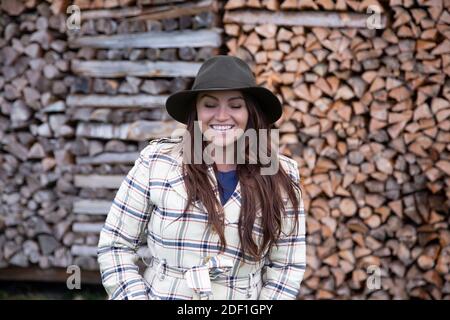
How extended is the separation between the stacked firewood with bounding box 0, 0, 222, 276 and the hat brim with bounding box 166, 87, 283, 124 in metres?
1.72

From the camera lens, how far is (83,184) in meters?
4.11

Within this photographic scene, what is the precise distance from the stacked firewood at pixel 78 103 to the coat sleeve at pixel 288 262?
1998mm

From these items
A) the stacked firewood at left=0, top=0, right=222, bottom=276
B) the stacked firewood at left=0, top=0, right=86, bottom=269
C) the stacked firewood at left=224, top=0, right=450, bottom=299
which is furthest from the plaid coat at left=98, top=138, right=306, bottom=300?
the stacked firewood at left=0, top=0, right=86, bottom=269

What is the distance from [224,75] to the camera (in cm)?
192

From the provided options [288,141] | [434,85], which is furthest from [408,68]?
[288,141]

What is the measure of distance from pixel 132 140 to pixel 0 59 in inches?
45.9

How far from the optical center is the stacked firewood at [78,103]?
12.7 feet

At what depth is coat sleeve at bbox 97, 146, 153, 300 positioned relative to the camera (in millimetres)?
1969

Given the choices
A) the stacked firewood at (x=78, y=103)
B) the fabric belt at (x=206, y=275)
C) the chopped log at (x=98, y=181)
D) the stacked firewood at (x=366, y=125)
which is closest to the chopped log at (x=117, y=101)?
the stacked firewood at (x=78, y=103)

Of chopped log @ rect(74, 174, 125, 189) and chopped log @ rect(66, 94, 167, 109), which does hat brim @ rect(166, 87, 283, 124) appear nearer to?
chopped log @ rect(66, 94, 167, 109)

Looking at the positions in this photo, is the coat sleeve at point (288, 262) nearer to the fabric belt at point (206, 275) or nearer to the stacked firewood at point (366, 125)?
the fabric belt at point (206, 275)

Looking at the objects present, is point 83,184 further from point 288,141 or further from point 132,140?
point 288,141

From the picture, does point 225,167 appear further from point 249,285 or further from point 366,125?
point 366,125

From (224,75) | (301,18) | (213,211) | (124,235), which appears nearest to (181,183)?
(213,211)
